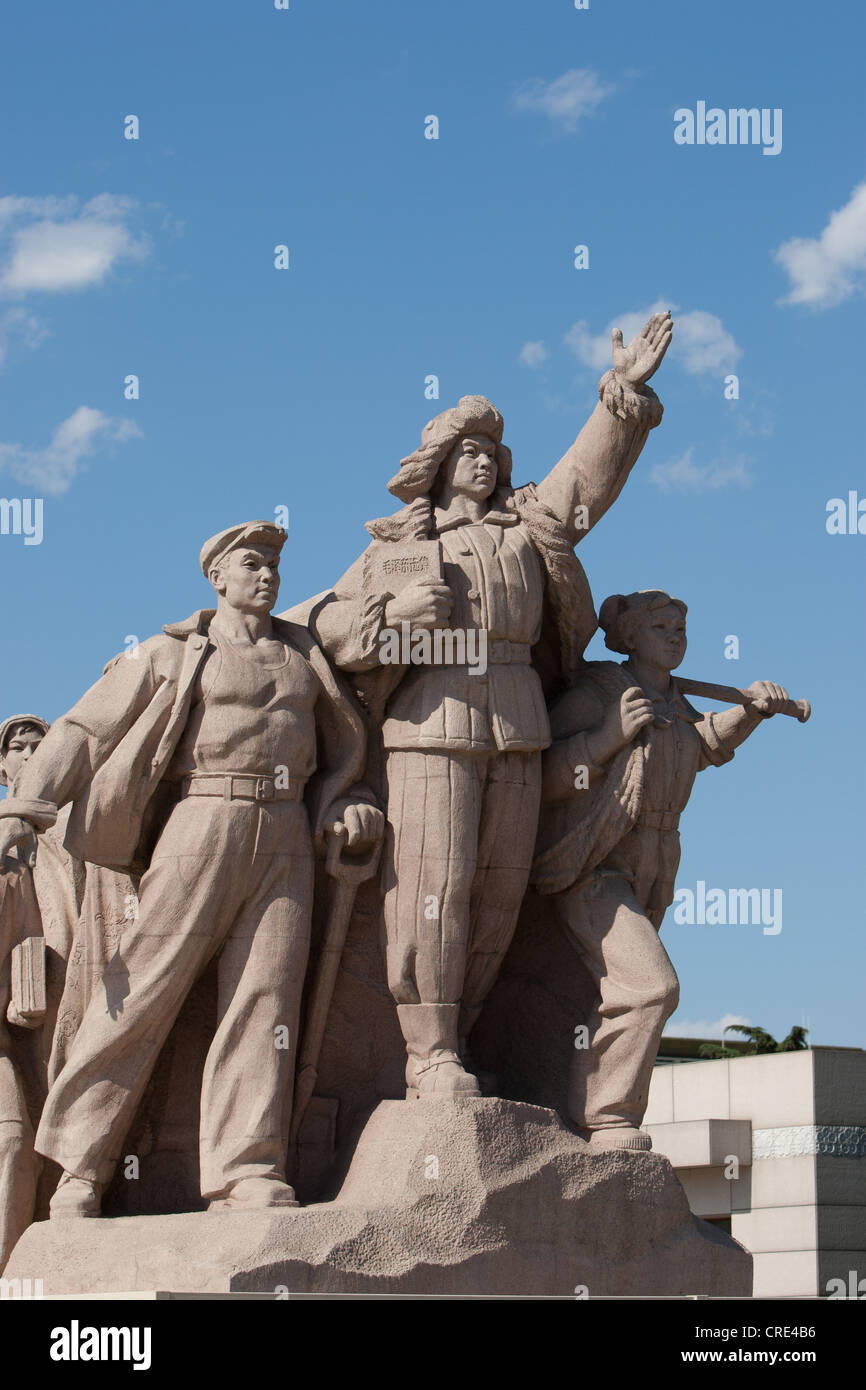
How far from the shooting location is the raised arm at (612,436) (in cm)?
852

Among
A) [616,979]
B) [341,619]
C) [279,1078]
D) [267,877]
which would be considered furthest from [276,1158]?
[341,619]

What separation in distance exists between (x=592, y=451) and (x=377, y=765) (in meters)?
1.64

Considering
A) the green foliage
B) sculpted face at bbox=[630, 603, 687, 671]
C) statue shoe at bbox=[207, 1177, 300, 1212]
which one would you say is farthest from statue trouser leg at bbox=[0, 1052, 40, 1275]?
the green foliage

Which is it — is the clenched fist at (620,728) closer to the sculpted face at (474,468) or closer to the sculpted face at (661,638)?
the sculpted face at (661,638)

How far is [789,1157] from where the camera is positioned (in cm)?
1938

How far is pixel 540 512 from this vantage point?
28.1 feet

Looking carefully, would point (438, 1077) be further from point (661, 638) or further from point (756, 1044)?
point (756, 1044)

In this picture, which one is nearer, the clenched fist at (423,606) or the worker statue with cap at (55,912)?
the clenched fist at (423,606)

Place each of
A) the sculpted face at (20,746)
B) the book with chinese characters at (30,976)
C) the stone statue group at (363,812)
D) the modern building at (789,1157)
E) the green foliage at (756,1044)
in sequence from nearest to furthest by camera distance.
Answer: the stone statue group at (363,812)
the book with chinese characters at (30,976)
the sculpted face at (20,746)
the modern building at (789,1157)
the green foliage at (756,1044)

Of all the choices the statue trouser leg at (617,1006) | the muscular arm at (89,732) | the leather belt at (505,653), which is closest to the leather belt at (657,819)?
the statue trouser leg at (617,1006)

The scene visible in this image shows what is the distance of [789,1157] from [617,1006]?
38.9ft

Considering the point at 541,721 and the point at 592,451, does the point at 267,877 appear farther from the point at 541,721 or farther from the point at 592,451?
the point at 592,451
